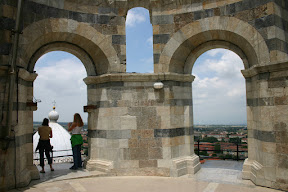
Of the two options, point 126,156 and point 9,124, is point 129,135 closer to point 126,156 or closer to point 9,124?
point 126,156

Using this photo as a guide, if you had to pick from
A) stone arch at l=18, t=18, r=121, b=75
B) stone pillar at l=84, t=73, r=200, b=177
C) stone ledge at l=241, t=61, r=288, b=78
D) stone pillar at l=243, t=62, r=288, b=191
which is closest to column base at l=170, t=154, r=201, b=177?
stone pillar at l=84, t=73, r=200, b=177

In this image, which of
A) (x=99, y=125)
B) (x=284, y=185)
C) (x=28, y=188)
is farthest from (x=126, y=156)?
(x=284, y=185)

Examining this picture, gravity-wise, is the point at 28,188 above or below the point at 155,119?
below

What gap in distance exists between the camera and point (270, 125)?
606 centimetres

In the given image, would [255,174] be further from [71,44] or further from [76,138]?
[71,44]

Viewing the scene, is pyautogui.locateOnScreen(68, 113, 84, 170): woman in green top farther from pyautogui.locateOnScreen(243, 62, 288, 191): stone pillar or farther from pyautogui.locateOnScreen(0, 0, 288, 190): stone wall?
pyautogui.locateOnScreen(243, 62, 288, 191): stone pillar

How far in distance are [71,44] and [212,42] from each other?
452cm

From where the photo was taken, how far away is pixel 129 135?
7.25 metres

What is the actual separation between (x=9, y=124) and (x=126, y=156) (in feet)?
10.9

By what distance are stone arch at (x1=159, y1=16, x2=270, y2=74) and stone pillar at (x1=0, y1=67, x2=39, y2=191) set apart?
4.04 meters

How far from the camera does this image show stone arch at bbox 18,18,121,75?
6547 mm

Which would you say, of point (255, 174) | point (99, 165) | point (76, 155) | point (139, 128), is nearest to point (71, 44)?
point (139, 128)

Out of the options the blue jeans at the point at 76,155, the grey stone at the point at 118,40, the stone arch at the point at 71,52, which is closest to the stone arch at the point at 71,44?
the stone arch at the point at 71,52

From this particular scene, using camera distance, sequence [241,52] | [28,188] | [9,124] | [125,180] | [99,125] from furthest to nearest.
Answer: [99,125] < [241,52] < [125,180] < [28,188] < [9,124]
